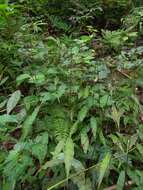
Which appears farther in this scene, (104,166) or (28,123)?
(28,123)

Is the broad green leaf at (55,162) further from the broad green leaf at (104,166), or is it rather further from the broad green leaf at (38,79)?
the broad green leaf at (38,79)

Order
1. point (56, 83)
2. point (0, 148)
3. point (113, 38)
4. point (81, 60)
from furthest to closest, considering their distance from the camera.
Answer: point (113, 38), point (81, 60), point (56, 83), point (0, 148)

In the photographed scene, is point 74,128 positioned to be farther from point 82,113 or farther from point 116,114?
point 116,114

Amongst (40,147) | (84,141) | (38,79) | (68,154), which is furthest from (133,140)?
(38,79)

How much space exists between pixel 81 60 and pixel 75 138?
0.66 metres

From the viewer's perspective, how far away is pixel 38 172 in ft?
7.55

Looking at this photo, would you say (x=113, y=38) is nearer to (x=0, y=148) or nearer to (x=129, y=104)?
(x=129, y=104)

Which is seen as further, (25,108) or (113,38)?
(113,38)

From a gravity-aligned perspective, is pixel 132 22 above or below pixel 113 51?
above

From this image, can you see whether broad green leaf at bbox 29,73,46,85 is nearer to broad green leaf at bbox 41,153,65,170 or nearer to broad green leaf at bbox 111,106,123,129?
broad green leaf at bbox 111,106,123,129

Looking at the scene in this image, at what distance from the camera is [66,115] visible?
2594 millimetres

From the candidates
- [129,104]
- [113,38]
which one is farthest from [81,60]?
[113,38]

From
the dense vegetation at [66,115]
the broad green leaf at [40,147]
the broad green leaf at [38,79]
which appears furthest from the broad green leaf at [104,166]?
the broad green leaf at [38,79]

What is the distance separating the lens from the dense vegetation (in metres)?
2.23
